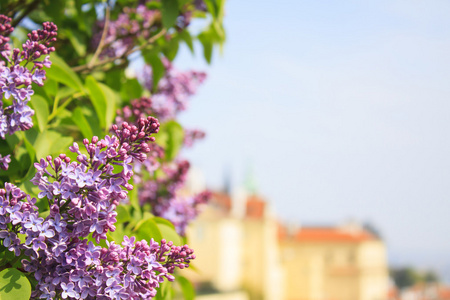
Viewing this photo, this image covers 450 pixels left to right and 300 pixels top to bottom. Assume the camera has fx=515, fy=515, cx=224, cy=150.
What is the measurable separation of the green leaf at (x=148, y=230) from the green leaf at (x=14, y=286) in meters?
0.40

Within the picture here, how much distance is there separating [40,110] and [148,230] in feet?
1.48

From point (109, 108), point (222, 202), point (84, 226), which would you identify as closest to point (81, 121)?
point (109, 108)

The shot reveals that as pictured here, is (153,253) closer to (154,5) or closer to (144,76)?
(154,5)

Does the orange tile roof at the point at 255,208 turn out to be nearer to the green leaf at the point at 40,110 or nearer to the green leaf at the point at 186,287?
the green leaf at the point at 186,287

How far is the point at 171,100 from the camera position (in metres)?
2.91

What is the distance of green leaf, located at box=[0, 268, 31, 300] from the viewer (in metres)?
1.04

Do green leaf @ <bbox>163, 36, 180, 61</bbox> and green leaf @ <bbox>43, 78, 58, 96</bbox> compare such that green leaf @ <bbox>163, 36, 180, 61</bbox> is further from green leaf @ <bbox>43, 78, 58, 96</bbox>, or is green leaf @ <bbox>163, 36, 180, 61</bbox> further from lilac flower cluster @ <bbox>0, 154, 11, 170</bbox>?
lilac flower cluster @ <bbox>0, 154, 11, 170</bbox>

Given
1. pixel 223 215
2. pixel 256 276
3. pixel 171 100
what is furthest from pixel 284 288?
pixel 171 100

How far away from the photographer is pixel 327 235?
64.0 meters

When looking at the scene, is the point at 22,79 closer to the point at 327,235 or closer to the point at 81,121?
the point at 81,121

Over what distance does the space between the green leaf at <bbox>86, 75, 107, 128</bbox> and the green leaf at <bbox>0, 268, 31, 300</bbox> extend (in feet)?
2.44

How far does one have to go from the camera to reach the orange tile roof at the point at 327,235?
62781 mm

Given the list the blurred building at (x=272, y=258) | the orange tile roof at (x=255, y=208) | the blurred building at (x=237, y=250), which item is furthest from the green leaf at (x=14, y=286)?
the orange tile roof at (x=255, y=208)

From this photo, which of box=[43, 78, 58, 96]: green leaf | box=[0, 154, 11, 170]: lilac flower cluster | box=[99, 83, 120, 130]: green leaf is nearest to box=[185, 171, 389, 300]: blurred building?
box=[99, 83, 120, 130]: green leaf
